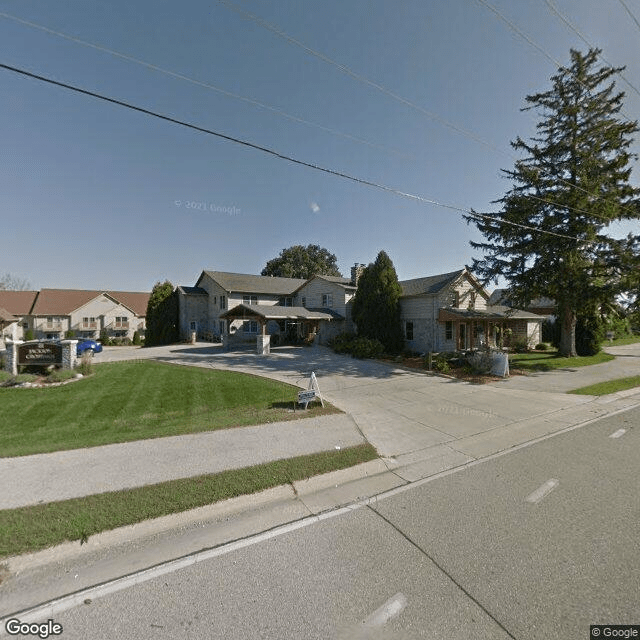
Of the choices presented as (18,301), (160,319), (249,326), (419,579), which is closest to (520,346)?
(249,326)

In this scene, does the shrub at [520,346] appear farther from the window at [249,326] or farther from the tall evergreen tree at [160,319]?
the tall evergreen tree at [160,319]

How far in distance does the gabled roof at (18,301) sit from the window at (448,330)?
1889 inches

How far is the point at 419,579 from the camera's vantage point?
9.50 feet

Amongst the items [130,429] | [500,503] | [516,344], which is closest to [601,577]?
[500,503]

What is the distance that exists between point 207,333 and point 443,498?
3028 centimetres

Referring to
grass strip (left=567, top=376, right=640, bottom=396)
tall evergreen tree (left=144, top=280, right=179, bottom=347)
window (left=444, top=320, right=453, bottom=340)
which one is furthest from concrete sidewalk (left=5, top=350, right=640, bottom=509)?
tall evergreen tree (left=144, top=280, right=179, bottom=347)

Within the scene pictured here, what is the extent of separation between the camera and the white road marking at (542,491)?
425 centimetres

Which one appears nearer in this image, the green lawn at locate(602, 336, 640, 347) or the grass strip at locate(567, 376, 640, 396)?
the grass strip at locate(567, 376, 640, 396)

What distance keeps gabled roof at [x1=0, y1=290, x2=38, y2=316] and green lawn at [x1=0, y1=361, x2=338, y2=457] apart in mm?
38457

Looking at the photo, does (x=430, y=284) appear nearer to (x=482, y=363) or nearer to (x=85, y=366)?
(x=482, y=363)

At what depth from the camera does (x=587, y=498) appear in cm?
425

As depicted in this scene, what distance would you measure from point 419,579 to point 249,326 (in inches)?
1070

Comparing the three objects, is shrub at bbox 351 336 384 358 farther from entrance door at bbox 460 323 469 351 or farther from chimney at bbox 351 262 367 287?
chimney at bbox 351 262 367 287

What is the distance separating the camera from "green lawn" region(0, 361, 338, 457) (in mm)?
6395
